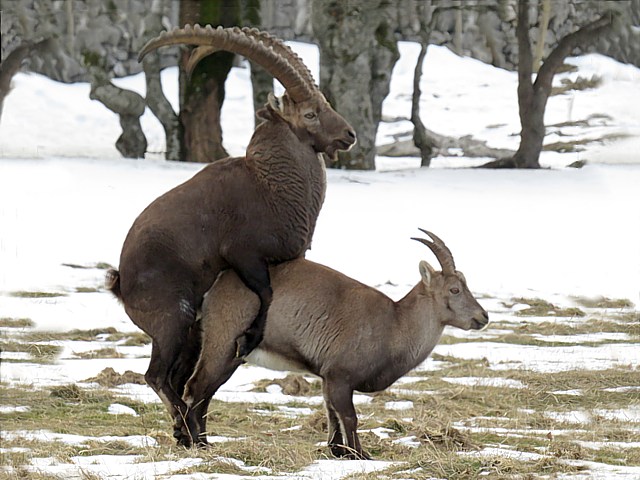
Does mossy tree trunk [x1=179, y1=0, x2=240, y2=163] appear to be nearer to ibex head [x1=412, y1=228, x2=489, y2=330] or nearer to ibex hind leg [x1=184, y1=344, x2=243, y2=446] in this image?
ibex head [x1=412, y1=228, x2=489, y2=330]

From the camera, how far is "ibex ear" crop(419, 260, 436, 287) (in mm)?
7836

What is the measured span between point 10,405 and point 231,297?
2561mm

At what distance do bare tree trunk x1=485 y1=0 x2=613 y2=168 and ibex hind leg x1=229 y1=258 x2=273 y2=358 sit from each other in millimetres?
16671

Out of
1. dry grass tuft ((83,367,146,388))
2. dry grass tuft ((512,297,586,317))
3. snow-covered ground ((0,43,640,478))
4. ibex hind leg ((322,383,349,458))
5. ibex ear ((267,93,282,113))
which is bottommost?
dry grass tuft ((512,297,586,317))

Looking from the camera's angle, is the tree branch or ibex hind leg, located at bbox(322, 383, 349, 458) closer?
ibex hind leg, located at bbox(322, 383, 349, 458)

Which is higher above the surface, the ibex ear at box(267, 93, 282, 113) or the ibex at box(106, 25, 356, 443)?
the ibex ear at box(267, 93, 282, 113)

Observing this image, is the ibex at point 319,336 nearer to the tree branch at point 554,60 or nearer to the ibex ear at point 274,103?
the ibex ear at point 274,103

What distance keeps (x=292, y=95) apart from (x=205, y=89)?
48.7 feet

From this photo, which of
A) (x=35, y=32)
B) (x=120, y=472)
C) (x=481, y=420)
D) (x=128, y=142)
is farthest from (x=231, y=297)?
(x=35, y=32)

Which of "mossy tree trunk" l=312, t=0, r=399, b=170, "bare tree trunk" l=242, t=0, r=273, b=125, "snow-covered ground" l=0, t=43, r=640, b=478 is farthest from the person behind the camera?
"bare tree trunk" l=242, t=0, r=273, b=125

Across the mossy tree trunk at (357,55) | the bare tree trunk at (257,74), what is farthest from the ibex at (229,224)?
the bare tree trunk at (257,74)

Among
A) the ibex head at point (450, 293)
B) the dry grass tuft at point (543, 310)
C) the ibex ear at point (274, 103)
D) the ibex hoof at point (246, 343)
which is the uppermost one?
the ibex ear at point (274, 103)

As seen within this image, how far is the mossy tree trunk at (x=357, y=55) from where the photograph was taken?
73.2ft

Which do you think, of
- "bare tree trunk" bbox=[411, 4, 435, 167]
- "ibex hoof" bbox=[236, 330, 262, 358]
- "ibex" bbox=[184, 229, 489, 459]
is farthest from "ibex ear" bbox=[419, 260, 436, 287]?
"bare tree trunk" bbox=[411, 4, 435, 167]
